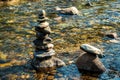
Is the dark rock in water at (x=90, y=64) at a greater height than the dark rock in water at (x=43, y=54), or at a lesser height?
lesser

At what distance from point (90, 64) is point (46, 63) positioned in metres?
2.46

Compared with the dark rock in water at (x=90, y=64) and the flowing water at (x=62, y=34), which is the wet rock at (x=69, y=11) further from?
the dark rock in water at (x=90, y=64)

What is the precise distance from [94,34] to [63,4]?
11.9 m

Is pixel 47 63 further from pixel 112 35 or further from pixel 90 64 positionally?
pixel 112 35

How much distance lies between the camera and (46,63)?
15.8m

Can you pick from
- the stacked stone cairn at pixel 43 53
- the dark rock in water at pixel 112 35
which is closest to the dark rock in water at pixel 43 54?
the stacked stone cairn at pixel 43 53

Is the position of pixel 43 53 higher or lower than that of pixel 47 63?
higher

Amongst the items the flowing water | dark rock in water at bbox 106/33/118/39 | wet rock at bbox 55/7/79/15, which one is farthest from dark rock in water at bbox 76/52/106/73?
wet rock at bbox 55/7/79/15

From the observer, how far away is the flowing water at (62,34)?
50.8 ft

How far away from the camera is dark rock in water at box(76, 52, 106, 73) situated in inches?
604

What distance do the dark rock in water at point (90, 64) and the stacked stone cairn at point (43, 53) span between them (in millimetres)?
1080

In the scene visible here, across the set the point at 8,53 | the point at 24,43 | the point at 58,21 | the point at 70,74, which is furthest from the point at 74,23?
the point at 70,74

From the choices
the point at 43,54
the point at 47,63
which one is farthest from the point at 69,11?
the point at 47,63

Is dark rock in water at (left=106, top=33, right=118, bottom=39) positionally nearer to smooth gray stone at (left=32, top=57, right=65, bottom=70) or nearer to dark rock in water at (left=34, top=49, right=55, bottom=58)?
smooth gray stone at (left=32, top=57, right=65, bottom=70)
